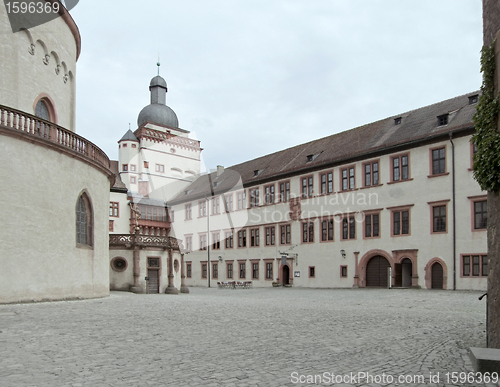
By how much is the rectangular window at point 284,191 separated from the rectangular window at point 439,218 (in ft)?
44.5

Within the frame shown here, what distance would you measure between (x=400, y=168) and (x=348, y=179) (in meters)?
4.42

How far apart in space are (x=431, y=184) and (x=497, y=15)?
24.8 meters

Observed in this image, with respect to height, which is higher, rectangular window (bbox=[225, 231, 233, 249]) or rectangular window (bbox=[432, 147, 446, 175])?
rectangular window (bbox=[432, 147, 446, 175])

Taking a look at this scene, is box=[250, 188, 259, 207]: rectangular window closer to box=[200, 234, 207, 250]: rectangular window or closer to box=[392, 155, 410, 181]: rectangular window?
box=[200, 234, 207, 250]: rectangular window

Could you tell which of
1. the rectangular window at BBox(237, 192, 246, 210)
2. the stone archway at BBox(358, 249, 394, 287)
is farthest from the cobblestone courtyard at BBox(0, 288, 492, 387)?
the rectangular window at BBox(237, 192, 246, 210)

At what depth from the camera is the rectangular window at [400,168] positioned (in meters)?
32.6

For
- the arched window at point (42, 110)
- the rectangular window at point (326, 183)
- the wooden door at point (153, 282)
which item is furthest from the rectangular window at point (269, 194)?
the arched window at point (42, 110)

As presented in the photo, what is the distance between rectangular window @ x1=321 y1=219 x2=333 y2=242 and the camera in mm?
37625

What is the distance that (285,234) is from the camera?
42.1 meters

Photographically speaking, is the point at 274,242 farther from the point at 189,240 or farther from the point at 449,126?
the point at 449,126

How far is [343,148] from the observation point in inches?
1501

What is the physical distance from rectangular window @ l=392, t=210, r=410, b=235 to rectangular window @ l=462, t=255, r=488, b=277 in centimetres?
435

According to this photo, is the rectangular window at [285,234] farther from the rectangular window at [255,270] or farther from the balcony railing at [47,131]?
the balcony railing at [47,131]

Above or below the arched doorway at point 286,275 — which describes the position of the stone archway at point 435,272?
above
